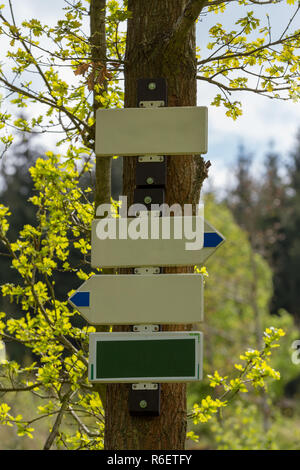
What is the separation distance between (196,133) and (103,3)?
7.46 ft

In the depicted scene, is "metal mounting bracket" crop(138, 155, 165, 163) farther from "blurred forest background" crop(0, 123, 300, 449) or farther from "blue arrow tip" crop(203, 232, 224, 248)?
"blurred forest background" crop(0, 123, 300, 449)

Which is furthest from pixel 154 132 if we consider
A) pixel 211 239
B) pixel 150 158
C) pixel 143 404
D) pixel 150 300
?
pixel 143 404

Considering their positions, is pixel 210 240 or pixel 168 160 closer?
pixel 210 240

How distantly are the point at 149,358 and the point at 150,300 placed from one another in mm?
242

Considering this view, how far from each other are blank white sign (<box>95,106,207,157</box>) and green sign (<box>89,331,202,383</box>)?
32.4 inches

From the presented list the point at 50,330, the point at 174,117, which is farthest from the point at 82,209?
the point at 174,117

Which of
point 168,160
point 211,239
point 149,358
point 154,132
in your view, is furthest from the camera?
point 168,160

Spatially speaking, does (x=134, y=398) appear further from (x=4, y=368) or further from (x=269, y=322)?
(x=269, y=322)

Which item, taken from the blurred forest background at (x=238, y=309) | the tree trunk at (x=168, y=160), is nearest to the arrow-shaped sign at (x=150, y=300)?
the tree trunk at (x=168, y=160)

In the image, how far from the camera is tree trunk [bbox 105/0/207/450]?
3113 mm

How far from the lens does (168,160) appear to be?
340cm

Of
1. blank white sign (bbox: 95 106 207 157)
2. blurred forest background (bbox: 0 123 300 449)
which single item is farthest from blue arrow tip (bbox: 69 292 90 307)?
blurred forest background (bbox: 0 123 300 449)

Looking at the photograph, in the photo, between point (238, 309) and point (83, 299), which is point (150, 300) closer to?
point (83, 299)

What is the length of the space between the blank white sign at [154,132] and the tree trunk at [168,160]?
310 mm
